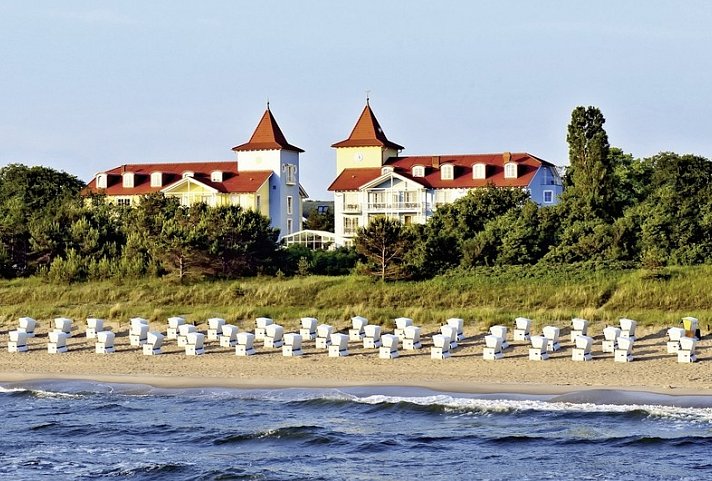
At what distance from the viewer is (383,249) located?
43.0m

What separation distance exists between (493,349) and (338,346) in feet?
12.0

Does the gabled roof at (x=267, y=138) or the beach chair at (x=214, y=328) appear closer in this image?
the beach chair at (x=214, y=328)

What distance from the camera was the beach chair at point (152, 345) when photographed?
29125 millimetres

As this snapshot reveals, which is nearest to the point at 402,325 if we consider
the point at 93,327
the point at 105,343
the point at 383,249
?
the point at 105,343

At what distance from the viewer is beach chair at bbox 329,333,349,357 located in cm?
2795

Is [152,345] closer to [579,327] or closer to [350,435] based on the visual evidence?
[350,435]

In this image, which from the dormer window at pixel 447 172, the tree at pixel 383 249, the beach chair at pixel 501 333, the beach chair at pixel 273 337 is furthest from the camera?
the dormer window at pixel 447 172

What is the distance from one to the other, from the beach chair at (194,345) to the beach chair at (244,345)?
898 mm

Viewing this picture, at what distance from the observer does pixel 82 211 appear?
5197cm

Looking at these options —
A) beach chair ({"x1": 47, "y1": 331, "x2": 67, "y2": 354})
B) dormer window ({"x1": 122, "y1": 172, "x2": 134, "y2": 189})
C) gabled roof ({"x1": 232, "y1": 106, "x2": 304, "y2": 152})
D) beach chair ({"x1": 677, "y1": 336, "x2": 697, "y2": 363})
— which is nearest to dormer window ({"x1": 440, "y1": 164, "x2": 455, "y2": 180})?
gabled roof ({"x1": 232, "y1": 106, "x2": 304, "y2": 152})

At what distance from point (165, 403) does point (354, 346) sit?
6.17 metres

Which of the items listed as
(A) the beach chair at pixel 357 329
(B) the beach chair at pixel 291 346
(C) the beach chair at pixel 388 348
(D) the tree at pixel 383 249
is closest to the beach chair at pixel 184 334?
(B) the beach chair at pixel 291 346

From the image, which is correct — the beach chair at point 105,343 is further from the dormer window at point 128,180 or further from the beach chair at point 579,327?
the dormer window at point 128,180

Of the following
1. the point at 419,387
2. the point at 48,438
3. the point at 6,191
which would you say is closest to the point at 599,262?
the point at 419,387
